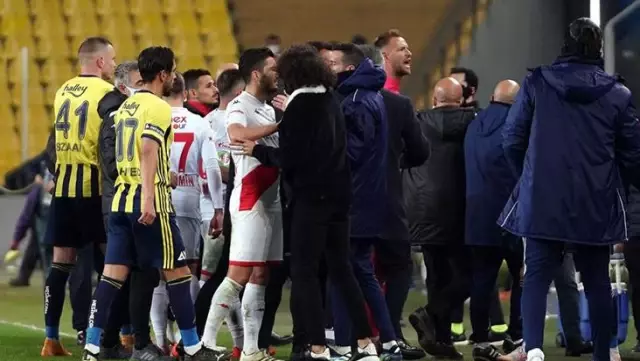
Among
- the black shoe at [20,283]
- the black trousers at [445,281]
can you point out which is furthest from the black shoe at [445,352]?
the black shoe at [20,283]

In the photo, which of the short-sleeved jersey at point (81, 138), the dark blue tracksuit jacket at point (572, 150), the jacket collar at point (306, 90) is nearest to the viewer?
the dark blue tracksuit jacket at point (572, 150)

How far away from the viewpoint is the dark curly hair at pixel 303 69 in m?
7.99

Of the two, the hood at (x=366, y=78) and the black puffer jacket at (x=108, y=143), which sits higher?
the hood at (x=366, y=78)

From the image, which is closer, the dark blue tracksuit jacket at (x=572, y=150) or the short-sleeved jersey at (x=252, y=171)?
the dark blue tracksuit jacket at (x=572, y=150)

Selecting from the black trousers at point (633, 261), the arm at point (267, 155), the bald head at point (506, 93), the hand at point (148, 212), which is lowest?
the black trousers at point (633, 261)

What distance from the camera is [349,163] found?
8.39m

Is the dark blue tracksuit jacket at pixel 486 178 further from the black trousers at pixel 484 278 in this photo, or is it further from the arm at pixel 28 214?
the arm at pixel 28 214

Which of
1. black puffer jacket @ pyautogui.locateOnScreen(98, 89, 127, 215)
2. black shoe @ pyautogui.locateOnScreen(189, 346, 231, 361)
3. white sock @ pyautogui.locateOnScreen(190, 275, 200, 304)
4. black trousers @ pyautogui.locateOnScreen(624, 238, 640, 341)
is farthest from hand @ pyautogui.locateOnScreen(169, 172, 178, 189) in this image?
black trousers @ pyautogui.locateOnScreen(624, 238, 640, 341)

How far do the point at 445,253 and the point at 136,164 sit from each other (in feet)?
8.30

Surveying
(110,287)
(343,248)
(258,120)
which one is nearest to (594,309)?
(343,248)

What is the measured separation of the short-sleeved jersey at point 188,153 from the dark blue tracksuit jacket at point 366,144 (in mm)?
1028

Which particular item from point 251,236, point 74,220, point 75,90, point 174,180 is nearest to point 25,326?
point 74,220

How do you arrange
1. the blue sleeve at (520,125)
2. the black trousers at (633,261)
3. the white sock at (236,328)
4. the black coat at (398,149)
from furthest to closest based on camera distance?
the black trousers at (633,261) < the white sock at (236,328) < the black coat at (398,149) < the blue sleeve at (520,125)

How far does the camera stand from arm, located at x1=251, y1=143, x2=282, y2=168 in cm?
798
